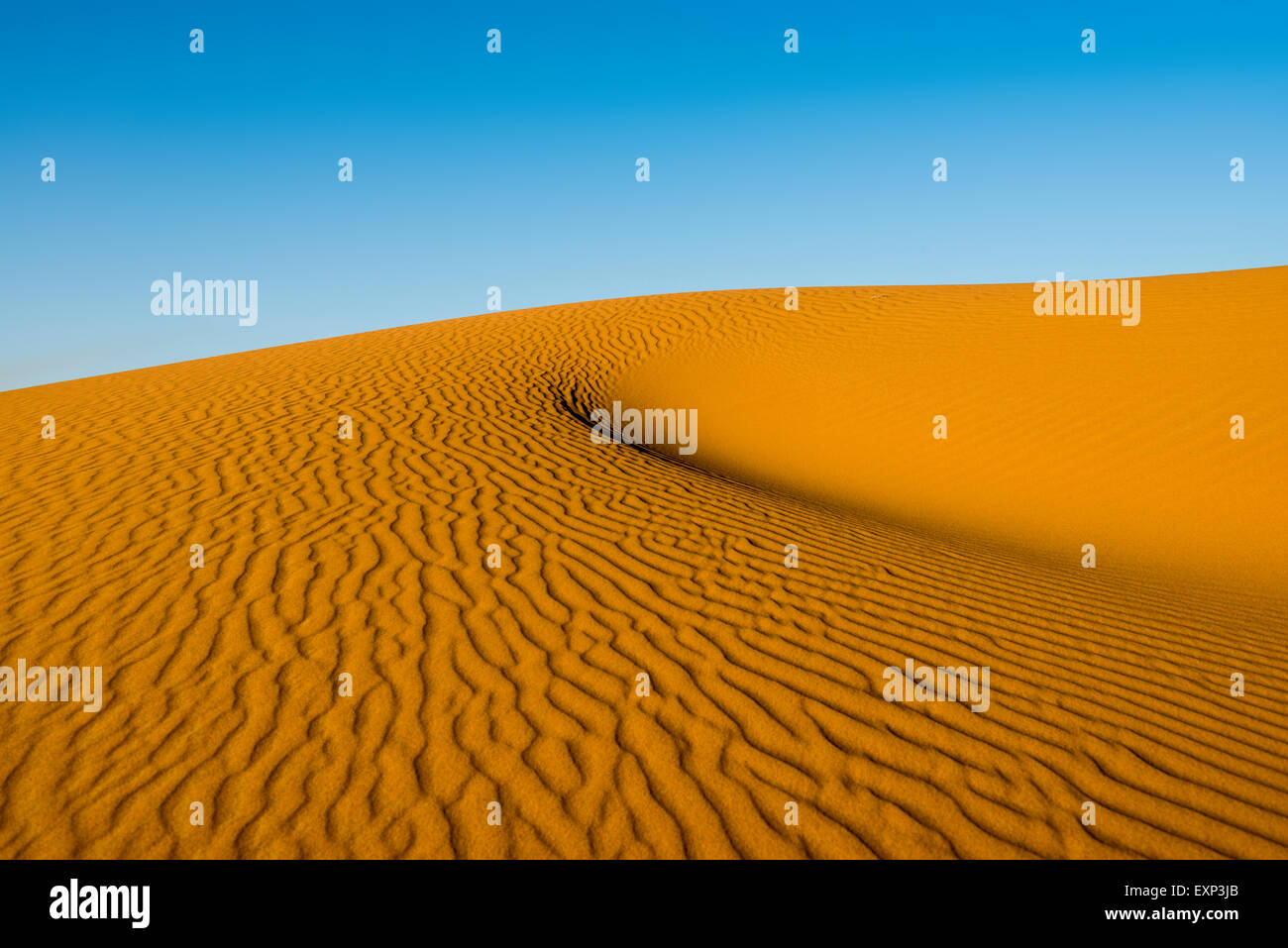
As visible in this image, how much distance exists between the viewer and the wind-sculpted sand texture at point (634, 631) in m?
3.00

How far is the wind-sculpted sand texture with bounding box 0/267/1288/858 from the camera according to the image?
3.00m

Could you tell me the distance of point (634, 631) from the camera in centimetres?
445

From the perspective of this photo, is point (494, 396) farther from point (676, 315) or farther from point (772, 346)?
point (676, 315)

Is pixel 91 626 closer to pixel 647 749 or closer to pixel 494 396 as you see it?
pixel 647 749

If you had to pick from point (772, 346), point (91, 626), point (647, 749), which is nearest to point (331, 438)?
point (91, 626)

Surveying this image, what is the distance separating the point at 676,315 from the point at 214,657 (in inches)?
650

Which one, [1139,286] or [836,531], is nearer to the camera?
[836,531]

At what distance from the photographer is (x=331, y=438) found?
27.9ft

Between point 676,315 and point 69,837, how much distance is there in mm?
17720

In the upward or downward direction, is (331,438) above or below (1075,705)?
above
